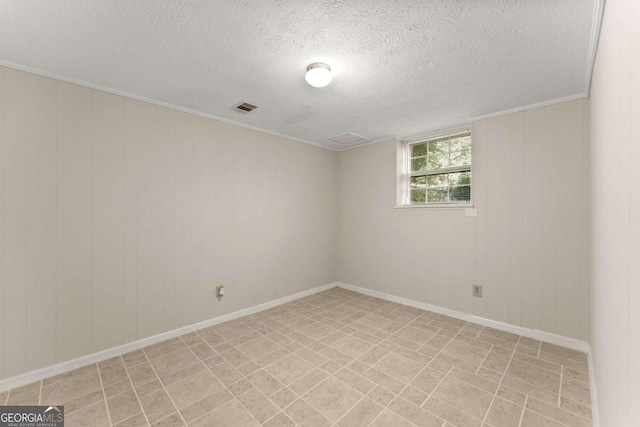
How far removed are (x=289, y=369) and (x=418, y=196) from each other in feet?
9.46

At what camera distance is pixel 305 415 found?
1.73 meters

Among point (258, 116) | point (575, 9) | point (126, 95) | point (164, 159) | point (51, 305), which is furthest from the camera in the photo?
point (258, 116)

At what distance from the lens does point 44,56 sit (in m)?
1.95

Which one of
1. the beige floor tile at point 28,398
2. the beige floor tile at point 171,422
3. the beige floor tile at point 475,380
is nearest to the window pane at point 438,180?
the beige floor tile at point 475,380

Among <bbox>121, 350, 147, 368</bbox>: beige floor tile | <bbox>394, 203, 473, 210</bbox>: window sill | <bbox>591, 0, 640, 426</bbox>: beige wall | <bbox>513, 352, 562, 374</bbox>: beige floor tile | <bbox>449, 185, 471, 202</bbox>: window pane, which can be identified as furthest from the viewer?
<bbox>449, 185, 471, 202</bbox>: window pane

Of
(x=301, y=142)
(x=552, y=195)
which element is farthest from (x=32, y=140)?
(x=552, y=195)

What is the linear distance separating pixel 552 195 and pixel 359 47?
2437 mm

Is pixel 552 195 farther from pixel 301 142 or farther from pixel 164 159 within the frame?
pixel 164 159

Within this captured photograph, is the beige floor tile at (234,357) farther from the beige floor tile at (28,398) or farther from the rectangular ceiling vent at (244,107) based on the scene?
the rectangular ceiling vent at (244,107)

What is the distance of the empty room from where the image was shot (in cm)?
158

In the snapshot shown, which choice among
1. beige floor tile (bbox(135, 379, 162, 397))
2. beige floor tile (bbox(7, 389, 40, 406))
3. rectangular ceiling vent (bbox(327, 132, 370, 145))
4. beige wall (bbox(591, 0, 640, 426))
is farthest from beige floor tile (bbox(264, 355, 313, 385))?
rectangular ceiling vent (bbox(327, 132, 370, 145))

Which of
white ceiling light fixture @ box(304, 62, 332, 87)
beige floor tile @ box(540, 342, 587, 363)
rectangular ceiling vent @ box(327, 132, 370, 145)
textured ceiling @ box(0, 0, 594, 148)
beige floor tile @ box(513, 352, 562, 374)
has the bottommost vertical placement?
beige floor tile @ box(513, 352, 562, 374)

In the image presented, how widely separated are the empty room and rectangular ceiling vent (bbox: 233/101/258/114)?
0.07 meters

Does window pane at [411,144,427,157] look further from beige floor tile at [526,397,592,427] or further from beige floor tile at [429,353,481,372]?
beige floor tile at [526,397,592,427]
